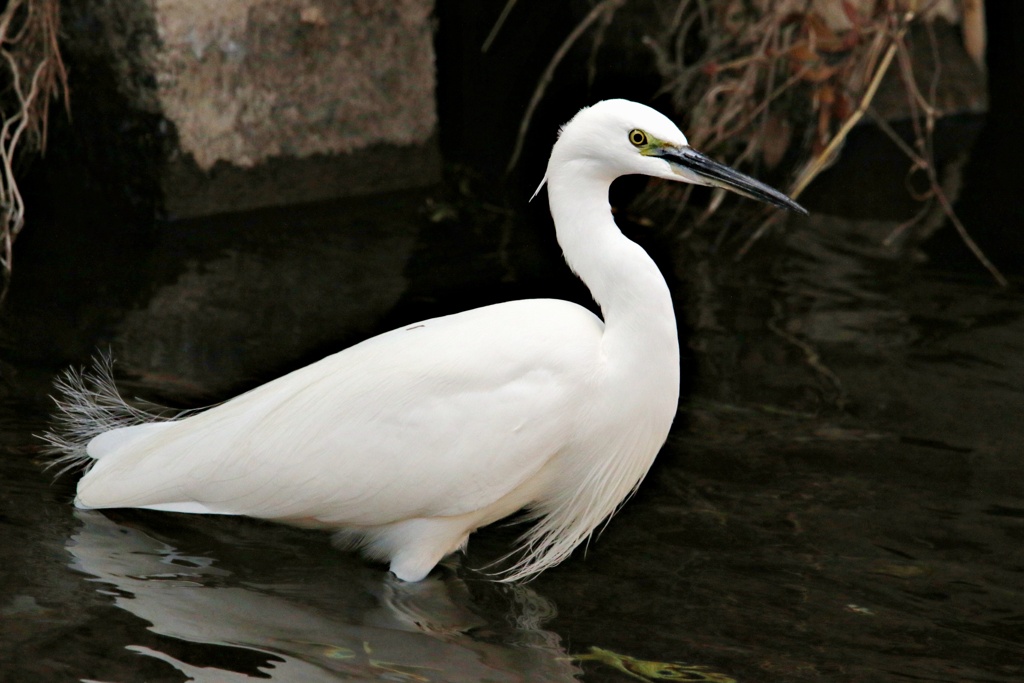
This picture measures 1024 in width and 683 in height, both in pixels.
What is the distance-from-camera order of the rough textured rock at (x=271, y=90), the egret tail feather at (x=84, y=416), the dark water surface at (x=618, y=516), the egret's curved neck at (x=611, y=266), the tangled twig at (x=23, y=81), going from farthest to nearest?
the rough textured rock at (x=271, y=90) < the tangled twig at (x=23, y=81) < the egret tail feather at (x=84, y=416) < the egret's curved neck at (x=611, y=266) < the dark water surface at (x=618, y=516)

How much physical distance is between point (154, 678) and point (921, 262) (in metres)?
3.96

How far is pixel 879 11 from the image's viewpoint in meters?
5.11

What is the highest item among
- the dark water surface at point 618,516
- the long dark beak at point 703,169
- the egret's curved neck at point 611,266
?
the long dark beak at point 703,169

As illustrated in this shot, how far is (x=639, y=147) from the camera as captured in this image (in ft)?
9.16

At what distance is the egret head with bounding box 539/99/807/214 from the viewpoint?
2770 millimetres

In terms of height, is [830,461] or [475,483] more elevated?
[475,483]

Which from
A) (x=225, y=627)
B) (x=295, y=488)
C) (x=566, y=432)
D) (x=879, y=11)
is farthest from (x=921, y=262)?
(x=225, y=627)

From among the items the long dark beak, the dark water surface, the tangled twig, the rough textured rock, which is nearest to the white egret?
the long dark beak

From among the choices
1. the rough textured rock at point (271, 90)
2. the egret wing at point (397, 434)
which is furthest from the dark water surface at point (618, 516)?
the rough textured rock at point (271, 90)

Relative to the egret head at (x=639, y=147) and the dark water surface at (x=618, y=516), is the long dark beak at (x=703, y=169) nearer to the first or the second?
the egret head at (x=639, y=147)

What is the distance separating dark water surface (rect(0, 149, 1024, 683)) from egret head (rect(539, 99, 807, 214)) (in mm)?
993

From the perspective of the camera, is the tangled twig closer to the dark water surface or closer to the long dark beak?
the dark water surface

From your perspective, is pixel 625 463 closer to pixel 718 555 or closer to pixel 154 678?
pixel 718 555

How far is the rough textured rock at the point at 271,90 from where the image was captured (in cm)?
527
